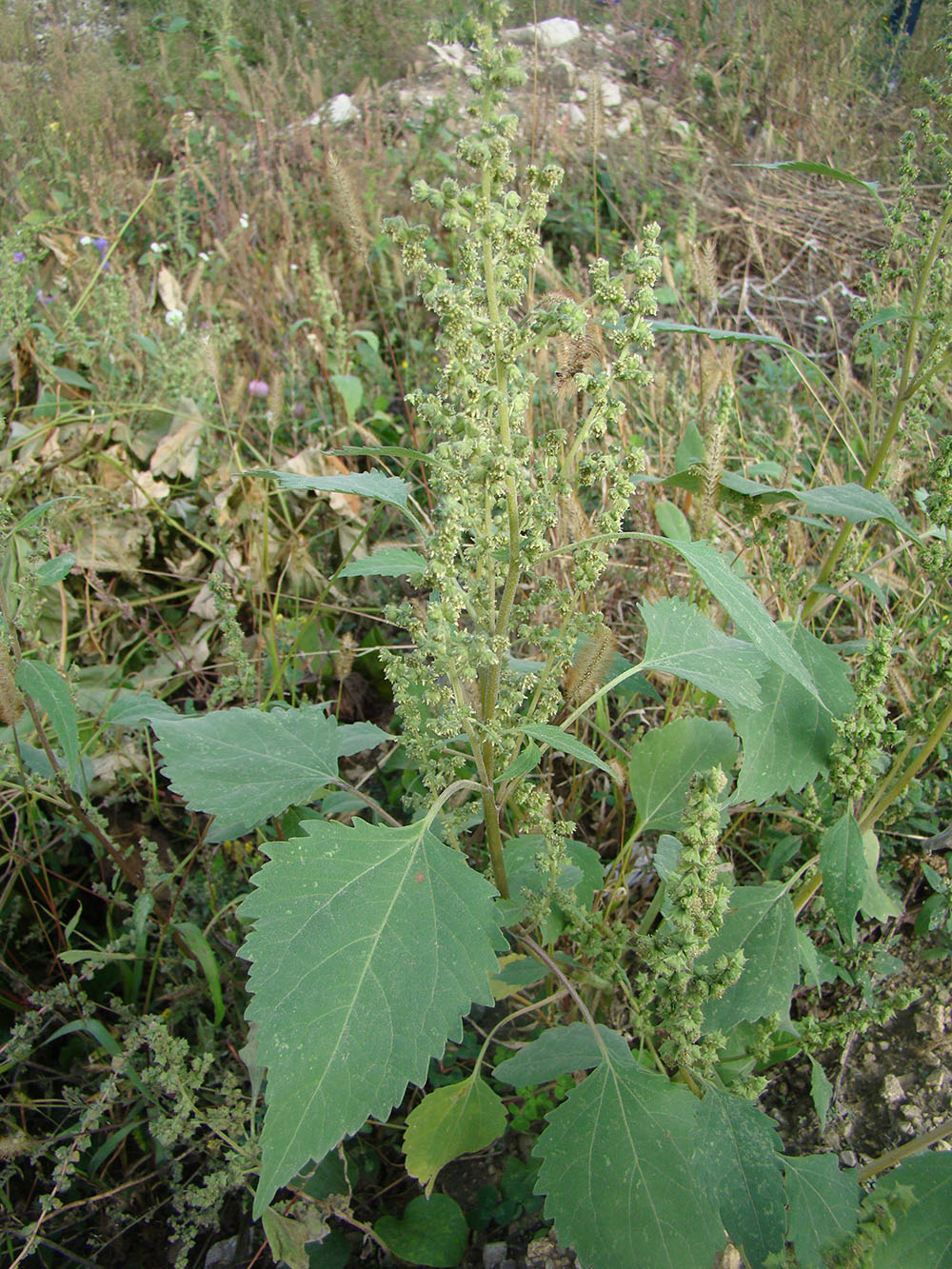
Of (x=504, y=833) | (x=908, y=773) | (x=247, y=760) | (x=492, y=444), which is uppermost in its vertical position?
(x=492, y=444)

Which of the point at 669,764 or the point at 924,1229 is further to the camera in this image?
the point at 669,764

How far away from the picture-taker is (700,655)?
1553 millimetres

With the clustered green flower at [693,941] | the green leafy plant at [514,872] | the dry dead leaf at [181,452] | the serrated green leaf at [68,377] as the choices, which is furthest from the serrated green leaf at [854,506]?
the serrated green leaf at [68,377]

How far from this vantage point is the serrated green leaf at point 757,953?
1.39m

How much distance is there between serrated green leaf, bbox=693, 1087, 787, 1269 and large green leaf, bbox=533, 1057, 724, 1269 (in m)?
0.03

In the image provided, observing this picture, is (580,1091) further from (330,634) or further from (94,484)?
(94,484)

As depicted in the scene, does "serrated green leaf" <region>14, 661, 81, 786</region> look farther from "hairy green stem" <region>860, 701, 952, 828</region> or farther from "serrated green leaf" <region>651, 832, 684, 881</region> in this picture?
"hairy green stem" <region>860, 701, 952, 828</region>

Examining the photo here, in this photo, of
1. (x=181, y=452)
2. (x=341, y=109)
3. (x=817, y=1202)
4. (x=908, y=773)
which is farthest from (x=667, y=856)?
(x=341, y=109)

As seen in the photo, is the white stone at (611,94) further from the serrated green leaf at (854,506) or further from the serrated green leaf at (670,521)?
the serrated green leaf at (854,506)

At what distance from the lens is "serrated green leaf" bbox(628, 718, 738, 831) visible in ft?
5.46

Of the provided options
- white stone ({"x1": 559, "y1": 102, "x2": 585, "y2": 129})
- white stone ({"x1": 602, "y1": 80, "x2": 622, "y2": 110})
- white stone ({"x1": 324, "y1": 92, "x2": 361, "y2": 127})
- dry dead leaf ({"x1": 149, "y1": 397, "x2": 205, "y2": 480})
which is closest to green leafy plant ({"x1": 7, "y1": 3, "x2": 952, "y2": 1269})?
dry dead leaf ({"x1": 149, "y1": 397, "x2": 205, "y2": 480})

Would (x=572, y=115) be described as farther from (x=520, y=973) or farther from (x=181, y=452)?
(x=520, y=973)

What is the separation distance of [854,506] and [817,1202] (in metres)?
1.15

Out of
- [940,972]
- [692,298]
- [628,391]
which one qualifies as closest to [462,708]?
[940,972]
